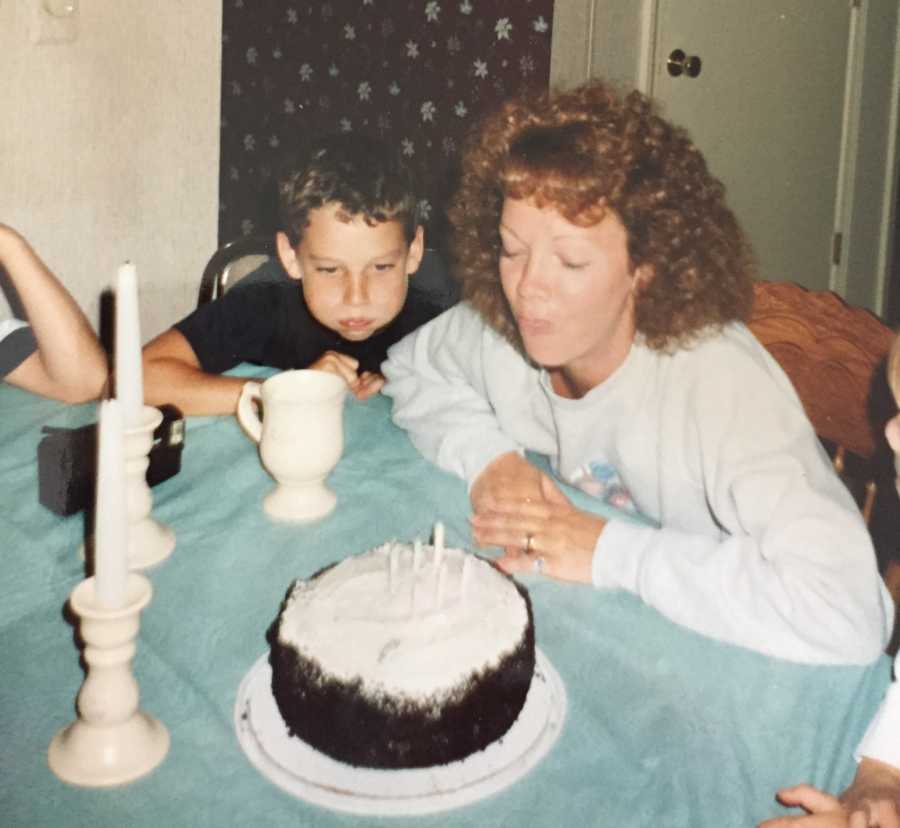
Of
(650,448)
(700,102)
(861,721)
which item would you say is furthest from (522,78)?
(861,721)

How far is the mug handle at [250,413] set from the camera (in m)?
1.01

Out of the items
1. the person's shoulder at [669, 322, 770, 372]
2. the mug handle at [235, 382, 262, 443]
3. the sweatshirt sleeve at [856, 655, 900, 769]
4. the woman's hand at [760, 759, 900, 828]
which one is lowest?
the woman's hand at [760, 759, 900, 828]

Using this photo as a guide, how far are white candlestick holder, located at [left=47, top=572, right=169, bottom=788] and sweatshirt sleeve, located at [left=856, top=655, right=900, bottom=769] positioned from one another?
17.9 inches

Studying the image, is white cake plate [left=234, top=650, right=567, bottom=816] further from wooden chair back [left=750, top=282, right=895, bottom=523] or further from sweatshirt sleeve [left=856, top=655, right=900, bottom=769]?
wooden chair back [left=750, top=282, right=895, bottom=523]

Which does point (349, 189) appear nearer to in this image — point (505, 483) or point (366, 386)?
point (366, 386)

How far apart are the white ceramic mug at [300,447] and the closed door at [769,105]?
170cm

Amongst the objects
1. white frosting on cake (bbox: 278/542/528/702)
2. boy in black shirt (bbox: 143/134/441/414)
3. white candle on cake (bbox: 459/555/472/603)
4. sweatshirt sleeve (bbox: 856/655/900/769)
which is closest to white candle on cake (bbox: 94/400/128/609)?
white frosting on cake (bbox: 278/542/528/702)

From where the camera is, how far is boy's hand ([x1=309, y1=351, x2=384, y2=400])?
4.42ft

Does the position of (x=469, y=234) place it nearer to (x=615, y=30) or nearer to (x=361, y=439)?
(x=361, y=439)

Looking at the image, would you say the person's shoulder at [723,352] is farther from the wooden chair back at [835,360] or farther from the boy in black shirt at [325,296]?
the boy in black shirt at [325,296]

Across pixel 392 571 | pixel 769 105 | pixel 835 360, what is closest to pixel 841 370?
pixel 835 360

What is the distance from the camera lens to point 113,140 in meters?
1.74

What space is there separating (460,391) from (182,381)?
37 cm

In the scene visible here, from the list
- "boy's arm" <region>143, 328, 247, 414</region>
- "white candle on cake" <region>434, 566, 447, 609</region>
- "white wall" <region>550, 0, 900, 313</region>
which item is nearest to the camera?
"white candle on cake" <region>434, 566, 447, 609</region>
